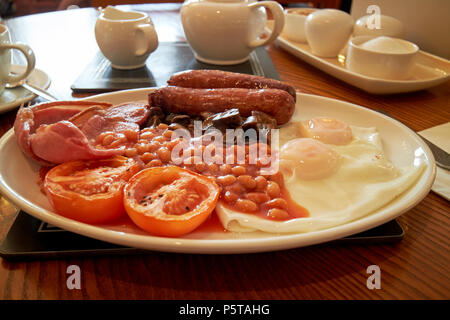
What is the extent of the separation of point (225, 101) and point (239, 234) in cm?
78

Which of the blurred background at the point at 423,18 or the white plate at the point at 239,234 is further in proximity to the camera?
the blurred background at the point at 423,18

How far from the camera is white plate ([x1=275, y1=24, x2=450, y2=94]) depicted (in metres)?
2.18

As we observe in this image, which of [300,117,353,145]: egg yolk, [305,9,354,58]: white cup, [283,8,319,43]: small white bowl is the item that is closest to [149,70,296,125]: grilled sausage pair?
[300,117,353,145]: egg yolk

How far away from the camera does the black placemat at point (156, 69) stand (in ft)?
7.52

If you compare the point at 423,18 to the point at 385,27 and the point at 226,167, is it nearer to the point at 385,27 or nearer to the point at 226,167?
the point at 385,27

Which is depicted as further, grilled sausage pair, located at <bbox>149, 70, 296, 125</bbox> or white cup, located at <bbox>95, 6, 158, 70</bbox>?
white cup, located at <bbox>95, 6, 158, 70</bbox>

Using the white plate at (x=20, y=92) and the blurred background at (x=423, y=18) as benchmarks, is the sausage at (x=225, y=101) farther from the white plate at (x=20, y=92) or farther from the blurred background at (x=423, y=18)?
the blurred background at (x=423, y=18)

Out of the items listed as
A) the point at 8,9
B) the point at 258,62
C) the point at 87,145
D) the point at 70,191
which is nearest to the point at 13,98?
the point at 87,145

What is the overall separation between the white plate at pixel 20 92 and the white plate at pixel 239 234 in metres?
0.46

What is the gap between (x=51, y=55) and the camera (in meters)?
2.74

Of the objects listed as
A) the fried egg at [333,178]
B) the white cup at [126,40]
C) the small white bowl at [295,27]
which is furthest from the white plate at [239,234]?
the small white bowl at [295,27]

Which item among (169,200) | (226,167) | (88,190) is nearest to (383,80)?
(226,167)

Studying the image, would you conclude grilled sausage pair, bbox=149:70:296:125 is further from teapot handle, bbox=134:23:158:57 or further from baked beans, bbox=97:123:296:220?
teapot handle, bbox=134:23:158:57

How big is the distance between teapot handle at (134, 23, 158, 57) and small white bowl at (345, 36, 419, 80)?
1.40m
